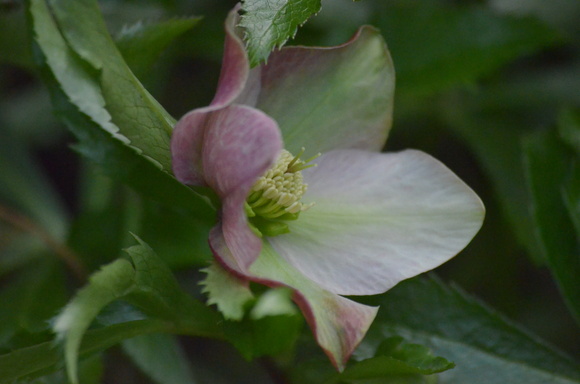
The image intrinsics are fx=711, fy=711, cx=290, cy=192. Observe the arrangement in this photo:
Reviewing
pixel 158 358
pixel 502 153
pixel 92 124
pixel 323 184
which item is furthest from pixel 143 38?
pixel 502 153

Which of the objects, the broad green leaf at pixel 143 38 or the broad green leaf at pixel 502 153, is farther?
the broad green leaf at pixel 502 153

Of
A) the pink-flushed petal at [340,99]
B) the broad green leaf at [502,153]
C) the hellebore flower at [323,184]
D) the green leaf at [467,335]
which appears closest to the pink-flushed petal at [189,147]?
the hellebore flower at [323,184]

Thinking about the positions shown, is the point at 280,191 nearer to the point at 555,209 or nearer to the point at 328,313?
the point at 328,313

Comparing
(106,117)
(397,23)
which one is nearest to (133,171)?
(106,117)

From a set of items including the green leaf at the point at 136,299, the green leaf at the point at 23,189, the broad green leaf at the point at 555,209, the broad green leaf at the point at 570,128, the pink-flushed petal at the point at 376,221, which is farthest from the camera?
the green leaf at the point at 23,189

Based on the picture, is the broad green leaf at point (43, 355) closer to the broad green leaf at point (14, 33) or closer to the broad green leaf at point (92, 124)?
the broad green leaf at point (92, 124)

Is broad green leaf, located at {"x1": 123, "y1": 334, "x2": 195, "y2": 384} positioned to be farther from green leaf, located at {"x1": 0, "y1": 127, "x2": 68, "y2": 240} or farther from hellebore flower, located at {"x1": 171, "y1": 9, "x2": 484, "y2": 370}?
green leaf, located at {"x1": 0, "y1": 127, "x2": 68, "y2": 240}

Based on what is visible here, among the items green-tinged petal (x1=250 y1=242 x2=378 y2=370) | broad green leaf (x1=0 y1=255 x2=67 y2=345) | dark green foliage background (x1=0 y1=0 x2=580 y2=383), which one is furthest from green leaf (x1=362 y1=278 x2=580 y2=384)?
broad green leaf (x1=0 y1=255 x2=67 y2=345)
